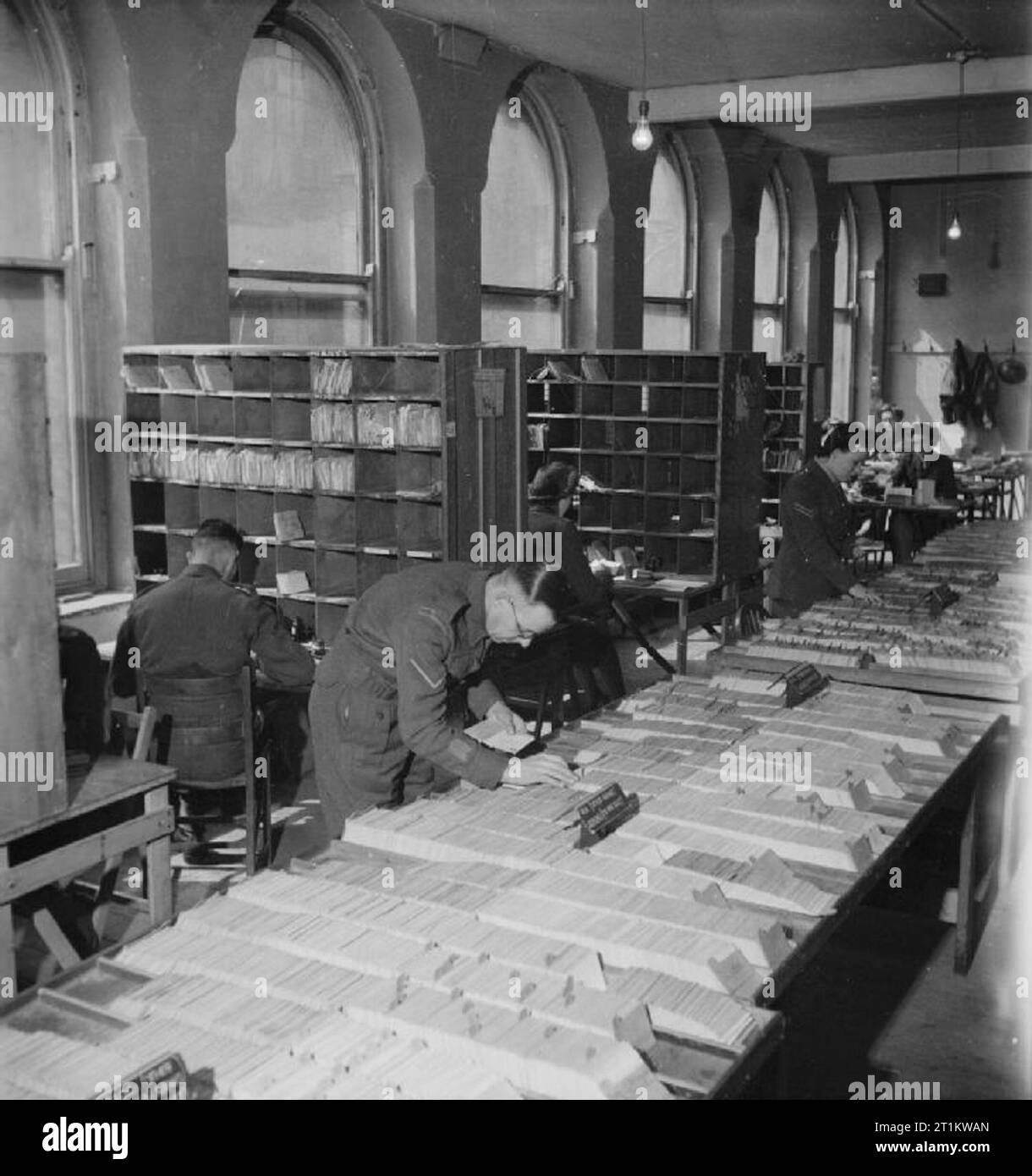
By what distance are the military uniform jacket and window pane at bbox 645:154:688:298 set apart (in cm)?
1107

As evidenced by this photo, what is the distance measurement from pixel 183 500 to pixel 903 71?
25.6 feet

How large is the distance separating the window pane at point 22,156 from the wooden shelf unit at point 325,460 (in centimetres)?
89

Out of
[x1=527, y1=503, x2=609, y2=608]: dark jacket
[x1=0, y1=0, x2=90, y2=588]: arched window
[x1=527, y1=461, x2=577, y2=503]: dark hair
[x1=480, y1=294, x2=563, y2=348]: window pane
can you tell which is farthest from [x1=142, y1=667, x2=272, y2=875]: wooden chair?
[x1=480, y1=294, x2=563, y2=348]: window pane

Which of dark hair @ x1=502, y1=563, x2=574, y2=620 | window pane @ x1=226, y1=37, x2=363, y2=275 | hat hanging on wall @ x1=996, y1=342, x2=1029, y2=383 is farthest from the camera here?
hat hanging on wall @ x1=996, y1=342, x2=1029, y2=383

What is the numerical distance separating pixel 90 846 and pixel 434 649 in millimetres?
1150

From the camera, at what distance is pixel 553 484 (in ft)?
25.6

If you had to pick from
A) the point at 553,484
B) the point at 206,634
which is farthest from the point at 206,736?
the point at 553,484

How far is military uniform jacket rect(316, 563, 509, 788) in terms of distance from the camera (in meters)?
3.92

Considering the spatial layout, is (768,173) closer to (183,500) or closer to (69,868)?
A: (183,500)

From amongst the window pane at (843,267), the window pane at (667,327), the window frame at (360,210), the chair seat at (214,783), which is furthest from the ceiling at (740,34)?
the window pane at (843,267)

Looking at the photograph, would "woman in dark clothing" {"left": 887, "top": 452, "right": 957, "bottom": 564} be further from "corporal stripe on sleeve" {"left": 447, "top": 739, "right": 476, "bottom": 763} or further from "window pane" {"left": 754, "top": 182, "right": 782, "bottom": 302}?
"corporal stripe on sleeve" {"left": 447, "top": 739, "right": 476, "bottom": 763}

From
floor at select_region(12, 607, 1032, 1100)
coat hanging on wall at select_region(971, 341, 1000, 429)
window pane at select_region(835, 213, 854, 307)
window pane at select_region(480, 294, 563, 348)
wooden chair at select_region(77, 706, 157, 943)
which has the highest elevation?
window pane at select_region(835, 213, 854, 307)

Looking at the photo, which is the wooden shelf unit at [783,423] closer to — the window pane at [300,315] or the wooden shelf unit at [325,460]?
the window pane at [300,315]

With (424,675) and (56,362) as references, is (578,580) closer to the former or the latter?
(424,675)
